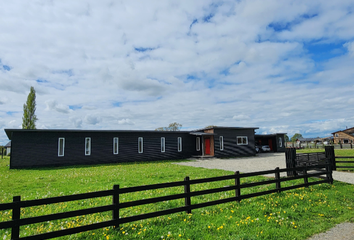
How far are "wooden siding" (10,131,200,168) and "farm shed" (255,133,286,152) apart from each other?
1690 centimetres

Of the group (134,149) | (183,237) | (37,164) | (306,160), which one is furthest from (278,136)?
(183,237)

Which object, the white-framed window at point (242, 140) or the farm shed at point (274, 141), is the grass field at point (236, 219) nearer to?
the white-framed window at point (242, 140)

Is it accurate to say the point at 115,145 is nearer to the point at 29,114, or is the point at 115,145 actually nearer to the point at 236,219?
the point at 236,219

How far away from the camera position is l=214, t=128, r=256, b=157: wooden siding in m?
29.3

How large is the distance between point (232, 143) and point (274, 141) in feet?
47.7

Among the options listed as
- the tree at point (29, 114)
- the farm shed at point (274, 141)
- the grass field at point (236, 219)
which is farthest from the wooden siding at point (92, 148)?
the tree at point (29, 114)

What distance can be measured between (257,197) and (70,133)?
20.6 m

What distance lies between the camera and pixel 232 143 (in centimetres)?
3058

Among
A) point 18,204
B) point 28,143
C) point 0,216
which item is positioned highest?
point 28,143

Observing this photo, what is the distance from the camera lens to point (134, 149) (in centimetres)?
2617

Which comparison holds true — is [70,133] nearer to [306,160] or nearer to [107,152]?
[107,152]

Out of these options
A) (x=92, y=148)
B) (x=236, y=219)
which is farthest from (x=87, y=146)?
(x=236, y=219)

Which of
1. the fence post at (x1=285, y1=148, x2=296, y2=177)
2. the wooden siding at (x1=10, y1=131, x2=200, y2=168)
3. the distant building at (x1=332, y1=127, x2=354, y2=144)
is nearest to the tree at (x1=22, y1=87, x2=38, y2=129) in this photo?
the wooden siding at (x1=10, y1=131, x2=200, y2=168)

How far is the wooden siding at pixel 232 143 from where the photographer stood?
29.3m
